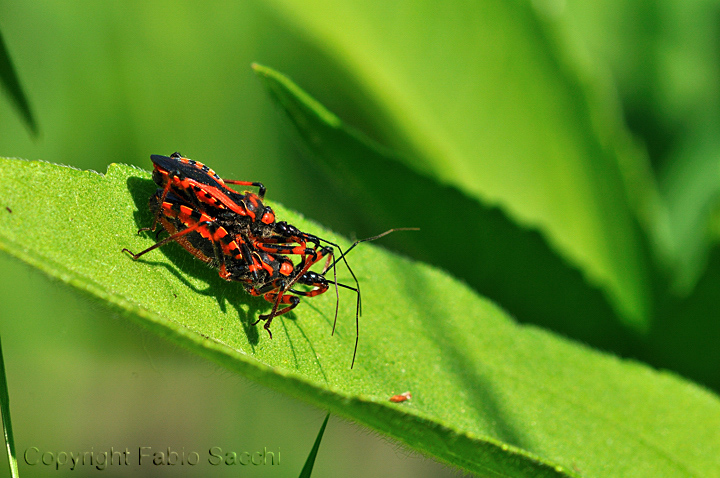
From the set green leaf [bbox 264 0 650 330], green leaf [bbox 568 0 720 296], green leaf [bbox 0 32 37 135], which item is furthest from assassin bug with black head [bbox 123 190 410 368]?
green leaf [bbox 568 0 720 296]

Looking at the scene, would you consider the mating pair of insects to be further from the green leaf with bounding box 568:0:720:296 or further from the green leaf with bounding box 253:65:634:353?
the green leaf with bounding box 568:0:720:296

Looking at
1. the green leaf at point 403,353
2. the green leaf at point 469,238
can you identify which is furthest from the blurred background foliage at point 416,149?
the green leaf at point 403,353

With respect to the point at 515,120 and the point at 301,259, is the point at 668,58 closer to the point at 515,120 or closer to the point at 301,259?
the point at 515,120

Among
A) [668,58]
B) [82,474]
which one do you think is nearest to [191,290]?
[82,474]

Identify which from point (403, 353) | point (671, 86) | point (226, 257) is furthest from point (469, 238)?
point (671, 86)

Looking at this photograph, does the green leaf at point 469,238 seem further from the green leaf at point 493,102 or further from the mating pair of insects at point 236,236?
the green leaf at point 493,102

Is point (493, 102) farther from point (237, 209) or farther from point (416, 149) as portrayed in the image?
point (237, 209)
